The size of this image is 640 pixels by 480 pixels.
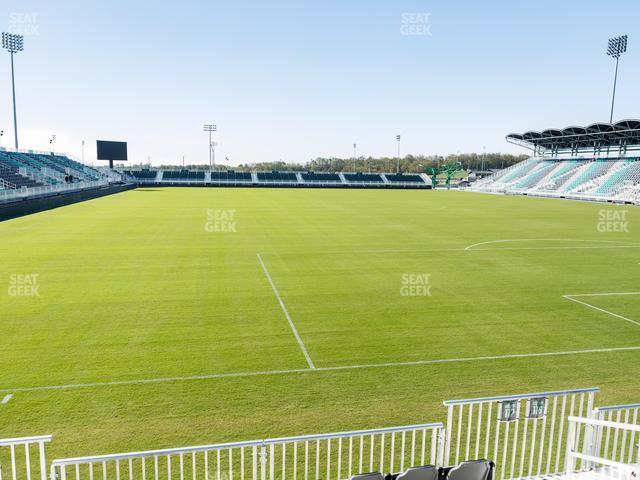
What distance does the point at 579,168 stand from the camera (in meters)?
81.6

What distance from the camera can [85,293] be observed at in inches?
623

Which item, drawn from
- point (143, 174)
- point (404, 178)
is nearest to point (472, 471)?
point (143, 174)

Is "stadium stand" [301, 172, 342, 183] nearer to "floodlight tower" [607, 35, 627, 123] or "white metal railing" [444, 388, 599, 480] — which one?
"floodlight tower" [607, 35, 627, 123]

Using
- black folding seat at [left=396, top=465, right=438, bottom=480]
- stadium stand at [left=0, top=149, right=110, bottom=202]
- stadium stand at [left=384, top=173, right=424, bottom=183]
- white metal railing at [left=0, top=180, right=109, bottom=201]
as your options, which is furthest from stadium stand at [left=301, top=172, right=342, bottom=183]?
black folding seat at [left=396, top=465, right=438, bottom=480]

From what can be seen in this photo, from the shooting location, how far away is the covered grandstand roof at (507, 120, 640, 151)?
69312 millimetres

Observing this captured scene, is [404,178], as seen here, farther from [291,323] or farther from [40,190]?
[291,323]

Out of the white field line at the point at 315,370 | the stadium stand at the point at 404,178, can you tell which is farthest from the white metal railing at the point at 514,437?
the stadium stand at the point at 404,178

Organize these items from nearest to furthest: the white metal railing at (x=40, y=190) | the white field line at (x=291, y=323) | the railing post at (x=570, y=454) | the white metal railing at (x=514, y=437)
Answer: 1. the railing post at (x=570, y=454)
2. the white metal railing at (x=514, y=437)
3. the white field line at (x=291, y=323)
4. the white metal railing at (x=40, y=190)

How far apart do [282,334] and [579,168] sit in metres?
84.9
